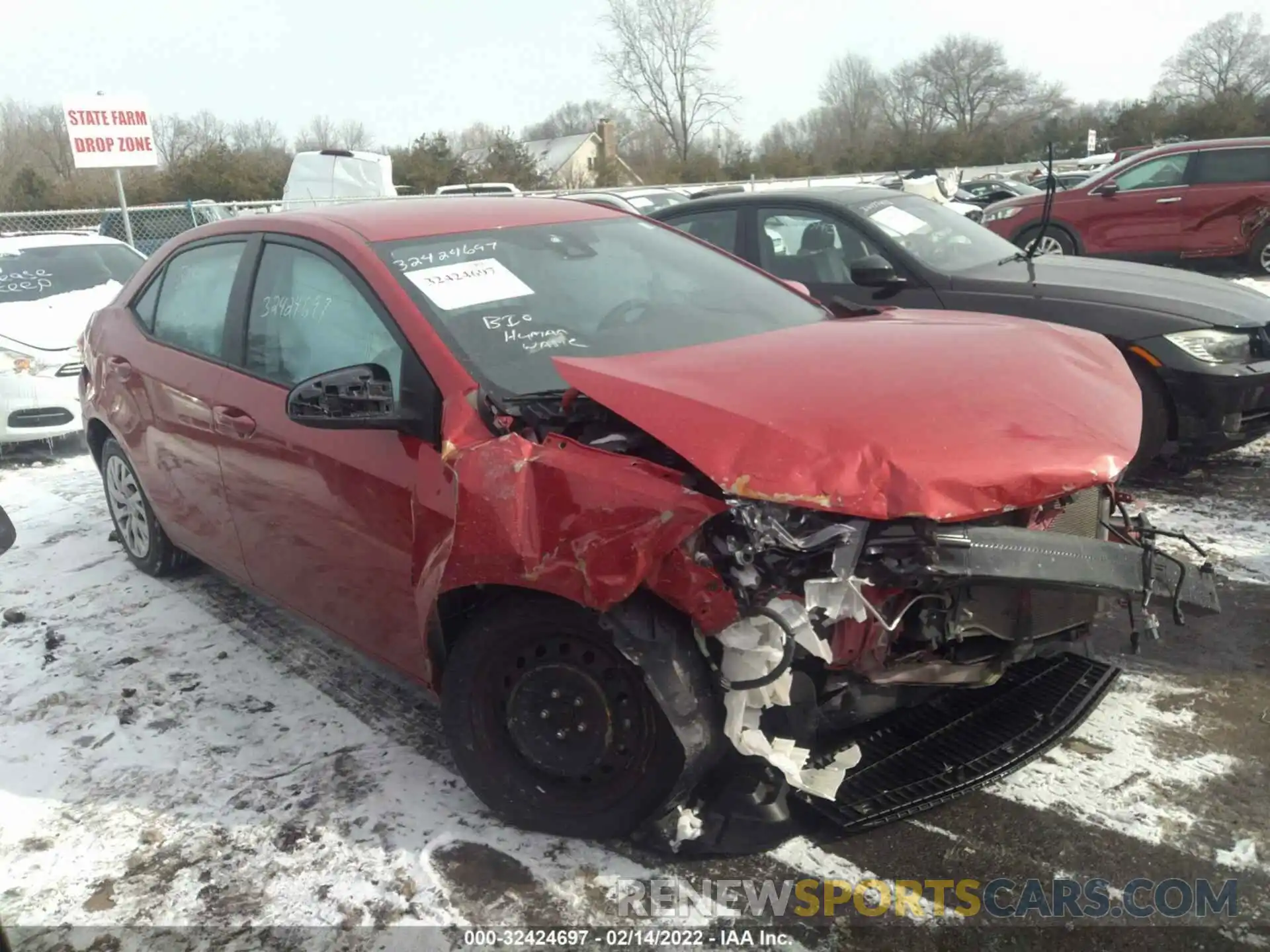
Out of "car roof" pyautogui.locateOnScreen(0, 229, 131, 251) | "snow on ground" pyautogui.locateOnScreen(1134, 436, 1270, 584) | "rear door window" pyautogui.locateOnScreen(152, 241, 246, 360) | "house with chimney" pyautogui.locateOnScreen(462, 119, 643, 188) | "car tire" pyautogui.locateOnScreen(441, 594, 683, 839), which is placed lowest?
"snow on ground" pyautogui.locateOnScreen(1134, 436, 1270, 584)

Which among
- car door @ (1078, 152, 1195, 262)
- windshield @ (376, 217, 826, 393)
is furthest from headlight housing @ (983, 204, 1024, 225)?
windshield @ (376, 217, 826, 393)

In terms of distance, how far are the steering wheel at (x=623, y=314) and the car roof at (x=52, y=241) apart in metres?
7.26

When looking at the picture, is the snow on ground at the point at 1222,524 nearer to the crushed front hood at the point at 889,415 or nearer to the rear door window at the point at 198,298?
the crushed front hood at the point at 889,415

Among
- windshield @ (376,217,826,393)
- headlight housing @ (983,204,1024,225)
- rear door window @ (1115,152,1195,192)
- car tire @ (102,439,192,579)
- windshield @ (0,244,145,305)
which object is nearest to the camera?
windshield @ (376,217,826,393)

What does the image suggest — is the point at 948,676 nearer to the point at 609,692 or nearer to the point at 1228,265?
the point at 609,692

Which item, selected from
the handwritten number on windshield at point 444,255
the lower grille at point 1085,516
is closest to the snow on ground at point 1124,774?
the lower grille at point 1085,516

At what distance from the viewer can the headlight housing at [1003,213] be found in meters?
11.6

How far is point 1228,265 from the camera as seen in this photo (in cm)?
1246

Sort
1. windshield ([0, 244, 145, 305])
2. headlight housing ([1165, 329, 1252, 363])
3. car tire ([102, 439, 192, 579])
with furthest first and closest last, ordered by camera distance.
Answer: windshield ([0, 244, 145, 305])
headlight housing ([1165, 329, 1252, 363])
car tire ([102, 439, 192, 579])

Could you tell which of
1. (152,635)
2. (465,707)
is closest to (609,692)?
(465,707)

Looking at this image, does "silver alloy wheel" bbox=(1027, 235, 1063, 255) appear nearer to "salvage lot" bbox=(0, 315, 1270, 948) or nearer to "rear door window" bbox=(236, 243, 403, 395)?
"salvage lot" bbox=(0, 315, 1270, 948)

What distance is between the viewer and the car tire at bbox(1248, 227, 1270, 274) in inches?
→ 451

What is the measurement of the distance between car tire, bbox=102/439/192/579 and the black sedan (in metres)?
3.28

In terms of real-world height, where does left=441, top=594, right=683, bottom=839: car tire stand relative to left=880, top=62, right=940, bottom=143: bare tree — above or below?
below
